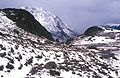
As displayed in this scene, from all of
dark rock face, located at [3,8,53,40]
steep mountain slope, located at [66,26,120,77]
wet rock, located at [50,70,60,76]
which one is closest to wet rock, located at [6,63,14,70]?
wet rock, located at [50,70,60,76]

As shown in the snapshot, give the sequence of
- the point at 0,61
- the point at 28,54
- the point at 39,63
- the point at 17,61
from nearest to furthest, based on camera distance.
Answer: the point at 0,61
the point at 17,61
the point at 39,63
the point at 28,54

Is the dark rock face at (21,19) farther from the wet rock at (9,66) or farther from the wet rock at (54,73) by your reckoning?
the wet rock at (54,73)

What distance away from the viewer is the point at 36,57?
28219 mm

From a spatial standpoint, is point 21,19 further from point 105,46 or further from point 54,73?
point 54,73

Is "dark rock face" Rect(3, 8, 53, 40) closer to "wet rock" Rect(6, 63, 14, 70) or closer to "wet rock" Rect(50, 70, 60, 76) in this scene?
"wet rock" Rect(6, 63, 14, 70)

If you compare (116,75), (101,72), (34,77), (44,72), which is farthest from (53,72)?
(116,75)

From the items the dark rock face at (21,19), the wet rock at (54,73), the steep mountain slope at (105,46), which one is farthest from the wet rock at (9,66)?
the dark rock face at (21,19)

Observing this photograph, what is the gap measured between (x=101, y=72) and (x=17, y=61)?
10.6 meters

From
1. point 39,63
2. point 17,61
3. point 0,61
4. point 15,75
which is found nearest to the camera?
point 15,75

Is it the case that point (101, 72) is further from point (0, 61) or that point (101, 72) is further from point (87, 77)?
point (0, 61)

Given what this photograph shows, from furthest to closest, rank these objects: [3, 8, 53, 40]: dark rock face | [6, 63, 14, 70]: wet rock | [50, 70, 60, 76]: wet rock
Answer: [3, 8, 53, 40]: dark rock face
[50, 70, 60, 76]: wet rock
[6, 63, 14, 70]: wet rock

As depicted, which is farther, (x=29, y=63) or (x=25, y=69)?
(x=29, y=63)

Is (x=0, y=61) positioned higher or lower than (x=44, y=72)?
higher

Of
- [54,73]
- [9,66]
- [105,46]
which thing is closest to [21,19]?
[105,46]
